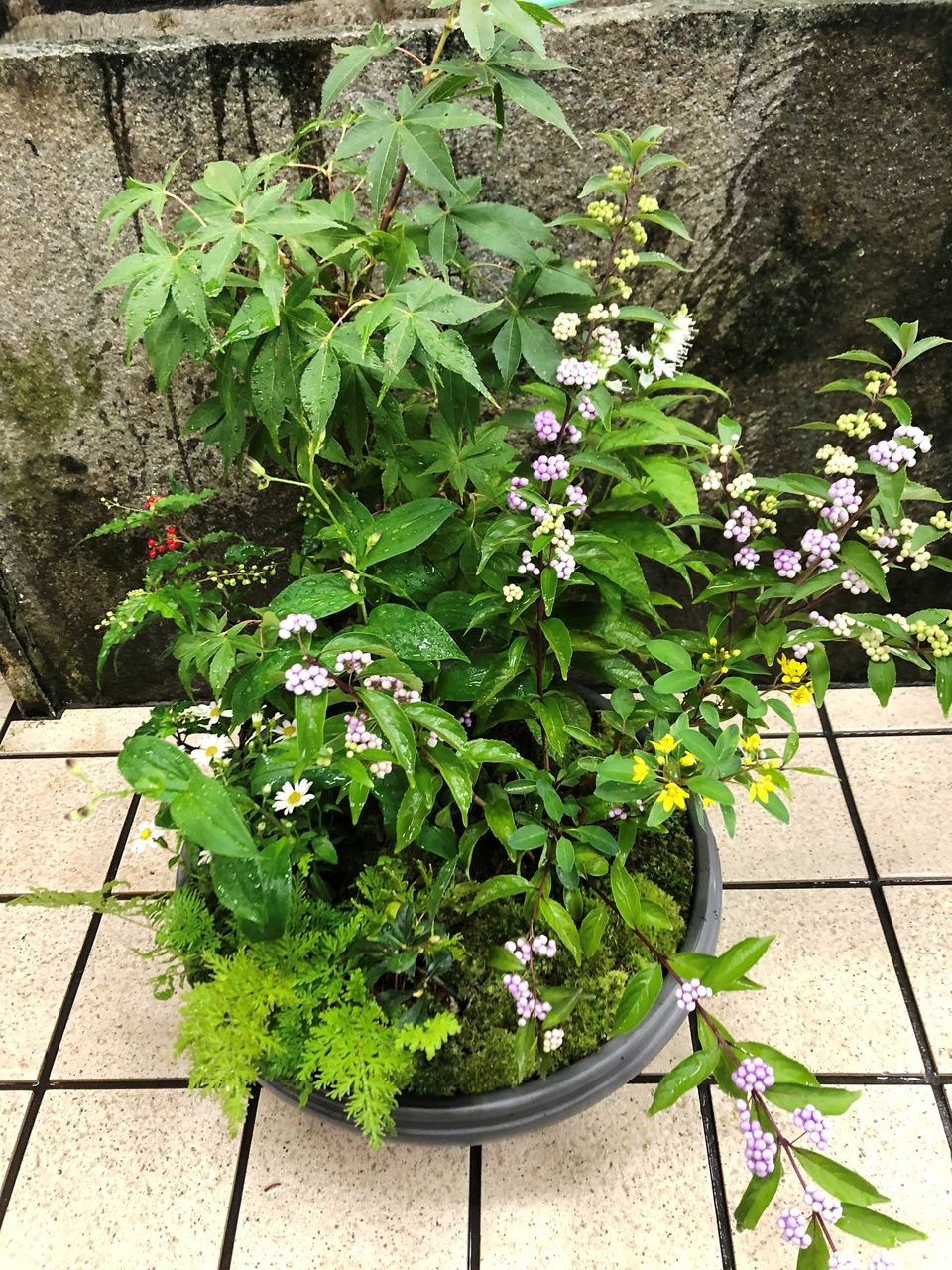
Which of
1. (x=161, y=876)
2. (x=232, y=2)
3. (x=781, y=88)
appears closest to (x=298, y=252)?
(x=232, y=2)

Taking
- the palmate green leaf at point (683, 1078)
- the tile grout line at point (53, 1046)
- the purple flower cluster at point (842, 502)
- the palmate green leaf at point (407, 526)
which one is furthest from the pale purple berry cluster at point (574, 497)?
the tile grout line at point (53, 1046)

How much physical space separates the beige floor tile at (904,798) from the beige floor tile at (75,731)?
126cm

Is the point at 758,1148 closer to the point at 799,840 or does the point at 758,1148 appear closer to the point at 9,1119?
the point at 799,840

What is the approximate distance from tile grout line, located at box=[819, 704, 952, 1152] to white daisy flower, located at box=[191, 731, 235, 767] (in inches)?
38.9

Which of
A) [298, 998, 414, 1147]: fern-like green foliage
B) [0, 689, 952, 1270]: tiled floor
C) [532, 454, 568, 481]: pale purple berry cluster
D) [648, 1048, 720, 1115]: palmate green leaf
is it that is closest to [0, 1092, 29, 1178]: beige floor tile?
[0, 689, 952, 1270]: tiled floor

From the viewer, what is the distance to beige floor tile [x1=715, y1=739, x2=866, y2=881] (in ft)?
4.87

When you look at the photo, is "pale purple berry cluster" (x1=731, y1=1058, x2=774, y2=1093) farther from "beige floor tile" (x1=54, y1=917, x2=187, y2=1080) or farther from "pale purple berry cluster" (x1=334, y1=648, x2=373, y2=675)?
"beige floor tile" (x1=54, y1=917, x2=187, y2=1080)

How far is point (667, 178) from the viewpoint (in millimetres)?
1233

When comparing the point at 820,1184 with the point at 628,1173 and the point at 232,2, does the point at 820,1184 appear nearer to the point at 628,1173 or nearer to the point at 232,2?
the point at 628,1173

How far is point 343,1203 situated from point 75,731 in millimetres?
955

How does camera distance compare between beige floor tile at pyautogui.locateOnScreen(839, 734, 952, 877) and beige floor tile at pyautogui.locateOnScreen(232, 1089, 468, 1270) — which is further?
beige floor tile at pyautogui.locateOnScreen(839, 734, 952, 877)

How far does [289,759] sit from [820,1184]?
0.59m

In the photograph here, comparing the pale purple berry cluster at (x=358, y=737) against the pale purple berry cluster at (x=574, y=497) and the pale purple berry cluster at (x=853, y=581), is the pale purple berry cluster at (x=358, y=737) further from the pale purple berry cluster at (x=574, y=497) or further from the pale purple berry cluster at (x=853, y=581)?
the pale purple berry cluster at (x=853, y=581)

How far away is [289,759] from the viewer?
0.94 m
